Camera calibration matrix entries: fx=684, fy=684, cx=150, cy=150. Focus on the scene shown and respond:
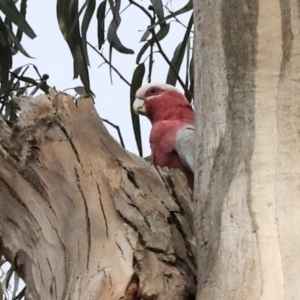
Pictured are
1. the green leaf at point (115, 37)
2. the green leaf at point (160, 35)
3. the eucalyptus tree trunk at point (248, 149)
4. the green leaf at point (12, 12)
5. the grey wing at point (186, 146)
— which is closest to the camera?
the eucalyptus tree trunk at point (248, 149)

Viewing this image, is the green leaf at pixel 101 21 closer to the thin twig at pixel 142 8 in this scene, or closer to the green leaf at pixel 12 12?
the thin twig at pixel 142 8

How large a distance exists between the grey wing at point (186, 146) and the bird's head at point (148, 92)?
0.22 m

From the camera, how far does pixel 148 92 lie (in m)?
1.72

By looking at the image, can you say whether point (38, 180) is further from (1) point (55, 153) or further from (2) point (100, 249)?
(2) point (100, 249)

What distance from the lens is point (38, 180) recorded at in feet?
3.46

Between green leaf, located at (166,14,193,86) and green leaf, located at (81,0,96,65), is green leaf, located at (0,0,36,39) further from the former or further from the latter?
green leaf, located at (166,14,193,86)

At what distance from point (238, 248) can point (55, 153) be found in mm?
362

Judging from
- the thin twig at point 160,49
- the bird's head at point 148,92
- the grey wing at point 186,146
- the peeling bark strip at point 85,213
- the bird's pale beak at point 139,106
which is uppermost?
the thin twig at point 160,49

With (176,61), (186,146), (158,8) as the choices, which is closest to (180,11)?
(158,8)

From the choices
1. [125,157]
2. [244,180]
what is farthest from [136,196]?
[244,180]

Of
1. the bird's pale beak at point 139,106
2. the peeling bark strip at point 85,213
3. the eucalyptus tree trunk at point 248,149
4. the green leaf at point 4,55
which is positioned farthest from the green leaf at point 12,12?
the eucalyptus tree trunk at point 248,149

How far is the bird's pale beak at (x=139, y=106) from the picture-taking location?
5.57ft

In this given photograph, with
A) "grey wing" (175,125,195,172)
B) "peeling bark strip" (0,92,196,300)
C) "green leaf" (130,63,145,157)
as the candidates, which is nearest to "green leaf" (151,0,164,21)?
"green leaf" (130,63,145,157)

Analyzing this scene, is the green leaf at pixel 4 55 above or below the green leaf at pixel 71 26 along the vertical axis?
below
